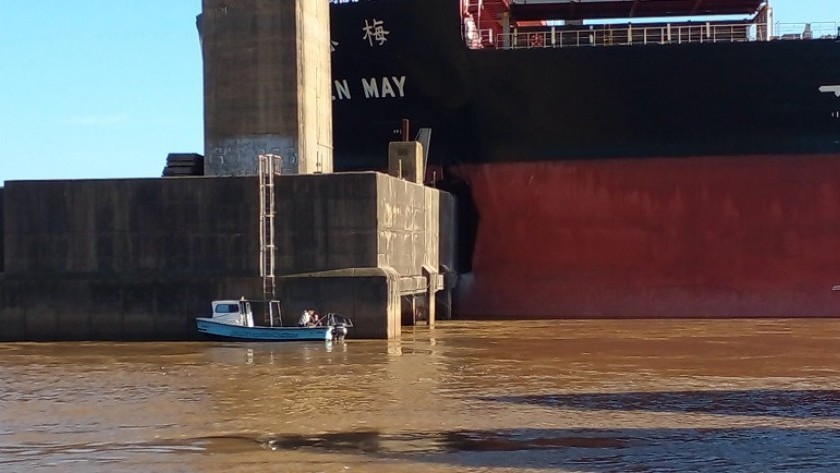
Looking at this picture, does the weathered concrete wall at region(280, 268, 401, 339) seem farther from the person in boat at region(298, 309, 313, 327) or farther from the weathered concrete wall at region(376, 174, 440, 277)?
the weathered concrete wall at region(376, 174, 440, 277)

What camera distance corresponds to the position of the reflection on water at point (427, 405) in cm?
1067

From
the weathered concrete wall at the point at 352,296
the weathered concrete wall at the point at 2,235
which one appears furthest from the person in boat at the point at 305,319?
the weathered concrete wall at the point at 2,235

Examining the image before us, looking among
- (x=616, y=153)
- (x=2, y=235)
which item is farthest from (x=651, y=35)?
(x=2, y=235)

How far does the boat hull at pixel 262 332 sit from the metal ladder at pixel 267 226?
3.13 ft

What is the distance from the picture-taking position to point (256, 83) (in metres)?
23.9

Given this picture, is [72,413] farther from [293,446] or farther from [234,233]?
[234,233]

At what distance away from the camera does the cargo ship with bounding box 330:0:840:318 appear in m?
28.3

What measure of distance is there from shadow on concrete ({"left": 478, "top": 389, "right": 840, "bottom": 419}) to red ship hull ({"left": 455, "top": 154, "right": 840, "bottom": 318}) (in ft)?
43.4

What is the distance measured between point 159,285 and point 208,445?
492 inches

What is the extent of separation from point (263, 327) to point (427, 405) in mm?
9353

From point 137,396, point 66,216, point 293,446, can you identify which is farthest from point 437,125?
point 293,446

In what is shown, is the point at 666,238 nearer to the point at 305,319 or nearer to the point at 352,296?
the point at 352,296

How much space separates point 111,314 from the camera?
23.4 meters

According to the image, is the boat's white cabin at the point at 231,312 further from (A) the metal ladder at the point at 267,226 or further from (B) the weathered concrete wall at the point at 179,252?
(A) the metal ladder at the point at 267,226
